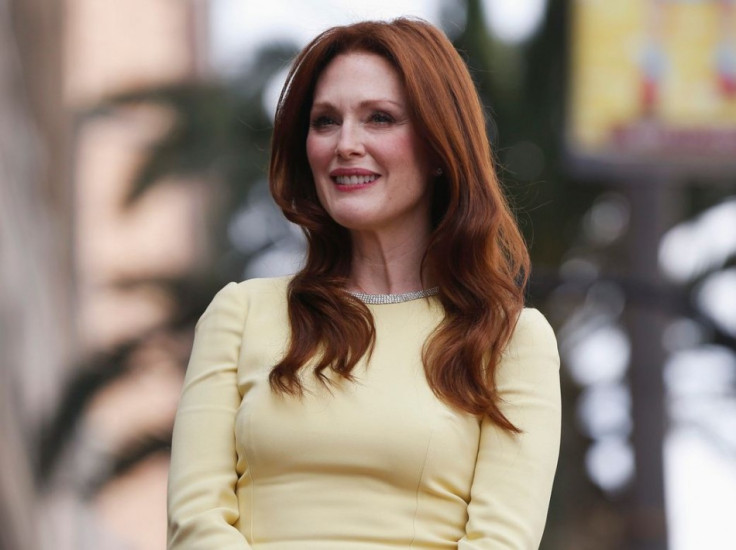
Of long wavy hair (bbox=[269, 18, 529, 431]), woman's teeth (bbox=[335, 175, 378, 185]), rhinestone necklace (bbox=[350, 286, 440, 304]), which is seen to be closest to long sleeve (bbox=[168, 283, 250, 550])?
long wavy hair (bbox=[269, 18, 529, 431])

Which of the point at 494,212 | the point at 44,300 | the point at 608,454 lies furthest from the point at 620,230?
the point at 494,212

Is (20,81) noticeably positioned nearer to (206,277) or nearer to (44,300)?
(44,300)

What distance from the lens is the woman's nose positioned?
139 inches

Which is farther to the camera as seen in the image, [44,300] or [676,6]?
[44,300]

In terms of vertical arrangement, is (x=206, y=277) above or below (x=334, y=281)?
below

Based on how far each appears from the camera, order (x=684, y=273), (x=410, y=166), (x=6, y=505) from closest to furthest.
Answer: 1. (x=410, y=166)
2. (x=684, y=273)
3. (x=6, y=505)

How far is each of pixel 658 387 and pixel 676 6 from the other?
3195 millimetres

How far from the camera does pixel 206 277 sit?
12945mm

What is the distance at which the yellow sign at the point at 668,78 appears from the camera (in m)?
13.8

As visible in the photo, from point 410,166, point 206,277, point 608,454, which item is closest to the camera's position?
point 410,166

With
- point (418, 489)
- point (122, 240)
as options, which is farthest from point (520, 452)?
point (122, 240)

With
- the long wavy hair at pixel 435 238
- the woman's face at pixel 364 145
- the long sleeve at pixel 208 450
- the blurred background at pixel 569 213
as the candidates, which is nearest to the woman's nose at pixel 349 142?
the woman's face at pixel 364 145

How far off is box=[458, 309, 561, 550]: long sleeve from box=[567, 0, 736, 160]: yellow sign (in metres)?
10.3

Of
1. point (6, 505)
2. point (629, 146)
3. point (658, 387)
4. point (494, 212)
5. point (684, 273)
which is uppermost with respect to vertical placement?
point (494, 212)
